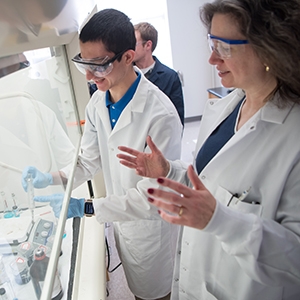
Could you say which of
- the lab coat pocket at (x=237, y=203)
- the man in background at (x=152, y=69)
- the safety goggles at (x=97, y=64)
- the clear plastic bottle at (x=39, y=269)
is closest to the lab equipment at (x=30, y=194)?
the clear plastic bottle at (x=39, y=269)

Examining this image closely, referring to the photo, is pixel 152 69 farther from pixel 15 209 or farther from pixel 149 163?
pixel 15 209

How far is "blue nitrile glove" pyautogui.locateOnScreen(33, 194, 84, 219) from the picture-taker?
119 centimetres

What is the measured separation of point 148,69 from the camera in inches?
104

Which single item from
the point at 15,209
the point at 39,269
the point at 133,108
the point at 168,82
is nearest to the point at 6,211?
the point at 15,209

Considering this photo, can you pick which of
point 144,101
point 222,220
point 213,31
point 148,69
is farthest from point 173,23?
point 222,220

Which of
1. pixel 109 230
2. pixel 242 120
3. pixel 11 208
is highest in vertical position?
pixel 242 120

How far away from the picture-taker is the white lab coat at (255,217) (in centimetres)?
79

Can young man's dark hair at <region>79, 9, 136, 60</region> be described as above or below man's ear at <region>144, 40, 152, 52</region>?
below

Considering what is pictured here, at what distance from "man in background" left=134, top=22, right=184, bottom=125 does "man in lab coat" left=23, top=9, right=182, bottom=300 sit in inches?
45.6

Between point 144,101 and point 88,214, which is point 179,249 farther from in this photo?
point 144,101

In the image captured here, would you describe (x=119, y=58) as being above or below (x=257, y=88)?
above

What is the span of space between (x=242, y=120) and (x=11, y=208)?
0.90 metres

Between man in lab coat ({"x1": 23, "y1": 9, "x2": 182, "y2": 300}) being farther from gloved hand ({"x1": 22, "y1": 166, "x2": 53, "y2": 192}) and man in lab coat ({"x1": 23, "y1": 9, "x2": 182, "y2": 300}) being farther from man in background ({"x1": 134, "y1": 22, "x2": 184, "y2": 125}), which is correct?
man in background ({"x1": 134, "y1": 22, "x2": 184, "y2": 125})

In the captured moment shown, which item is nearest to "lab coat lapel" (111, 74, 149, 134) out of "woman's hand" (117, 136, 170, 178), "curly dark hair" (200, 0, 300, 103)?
"woman's hand" (117, 136, 170, 178)
